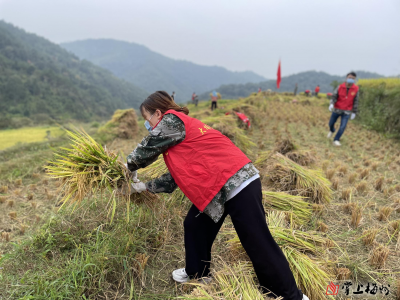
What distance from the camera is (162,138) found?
55.2 inches

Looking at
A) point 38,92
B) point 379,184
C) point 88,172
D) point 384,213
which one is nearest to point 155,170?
point 88,172

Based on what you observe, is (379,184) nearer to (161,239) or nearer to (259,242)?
(259,242)

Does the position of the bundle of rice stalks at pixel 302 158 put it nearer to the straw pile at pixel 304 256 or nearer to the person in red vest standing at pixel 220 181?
the straw pile at pixel 304 256

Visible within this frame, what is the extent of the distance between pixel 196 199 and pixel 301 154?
271 cm

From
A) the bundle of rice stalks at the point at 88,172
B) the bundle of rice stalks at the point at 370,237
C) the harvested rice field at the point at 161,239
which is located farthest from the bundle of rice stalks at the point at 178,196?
the bundle of rice stalks at the point at 370,237

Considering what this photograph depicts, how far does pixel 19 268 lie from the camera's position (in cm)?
178

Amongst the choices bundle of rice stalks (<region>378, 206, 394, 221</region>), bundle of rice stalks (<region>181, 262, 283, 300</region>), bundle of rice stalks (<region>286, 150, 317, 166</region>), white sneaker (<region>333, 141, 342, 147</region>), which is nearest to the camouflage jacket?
bundle of rice stalks (<region>181, 262, 283, 300</region>)

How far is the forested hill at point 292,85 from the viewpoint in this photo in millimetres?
81938

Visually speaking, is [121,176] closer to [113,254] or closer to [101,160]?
[101,160]

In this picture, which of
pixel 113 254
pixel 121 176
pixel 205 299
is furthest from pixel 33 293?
pixel 205 299

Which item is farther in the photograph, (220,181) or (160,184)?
(160,184)

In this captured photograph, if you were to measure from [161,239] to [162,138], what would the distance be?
1124 mm

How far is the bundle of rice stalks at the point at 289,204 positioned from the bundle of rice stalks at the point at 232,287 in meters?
1.05

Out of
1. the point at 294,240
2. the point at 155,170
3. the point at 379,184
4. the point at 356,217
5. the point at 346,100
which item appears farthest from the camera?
the point at 346,100
